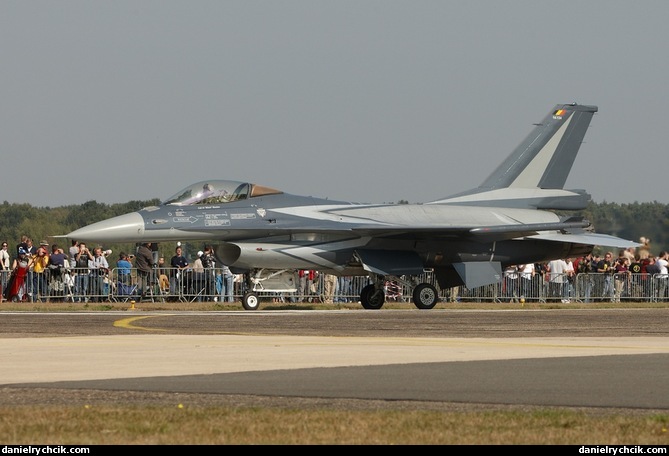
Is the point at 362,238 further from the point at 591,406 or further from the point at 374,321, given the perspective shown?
the point at 591,406

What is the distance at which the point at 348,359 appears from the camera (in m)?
14.4

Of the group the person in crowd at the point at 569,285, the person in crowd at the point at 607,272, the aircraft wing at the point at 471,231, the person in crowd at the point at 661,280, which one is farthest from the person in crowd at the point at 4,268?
the person in crowd at the point at 661,280

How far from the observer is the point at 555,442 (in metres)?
8.20

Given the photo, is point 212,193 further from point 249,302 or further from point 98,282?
point 98,282

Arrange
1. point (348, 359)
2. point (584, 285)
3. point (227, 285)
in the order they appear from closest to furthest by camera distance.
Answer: point (348, 359) < point (227, 285) < point (584, 285)

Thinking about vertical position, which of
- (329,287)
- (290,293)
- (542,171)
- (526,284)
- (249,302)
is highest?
(542,171)

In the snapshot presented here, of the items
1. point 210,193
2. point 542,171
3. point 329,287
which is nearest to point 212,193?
point 210,193

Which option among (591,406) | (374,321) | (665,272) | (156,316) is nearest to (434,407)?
(591,406)

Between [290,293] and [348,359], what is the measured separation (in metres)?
21.1

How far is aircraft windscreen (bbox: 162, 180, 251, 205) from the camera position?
29.5m

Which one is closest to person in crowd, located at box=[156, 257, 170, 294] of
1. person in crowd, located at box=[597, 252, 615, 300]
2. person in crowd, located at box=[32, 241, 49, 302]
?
person in crowd, located at box=[32, 241, 49, 302]

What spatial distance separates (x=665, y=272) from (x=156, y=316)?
18939 mm
